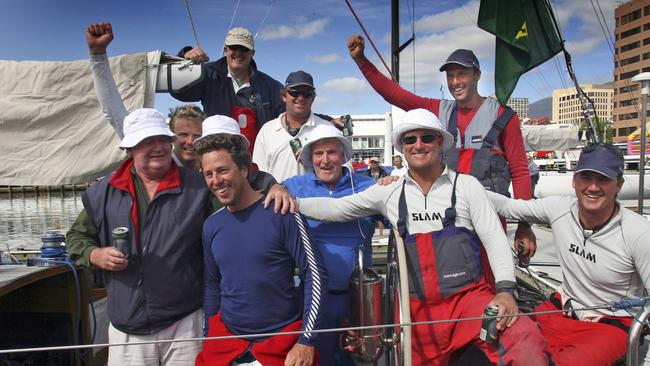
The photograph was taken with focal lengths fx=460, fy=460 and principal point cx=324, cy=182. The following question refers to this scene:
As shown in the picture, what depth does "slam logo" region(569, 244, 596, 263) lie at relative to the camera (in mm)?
2662

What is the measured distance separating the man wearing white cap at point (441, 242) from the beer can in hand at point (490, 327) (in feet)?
0.18

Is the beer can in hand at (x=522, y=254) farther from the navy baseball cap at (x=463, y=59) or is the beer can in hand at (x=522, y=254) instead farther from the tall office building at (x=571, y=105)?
the tall office building at (x=571, y=105)

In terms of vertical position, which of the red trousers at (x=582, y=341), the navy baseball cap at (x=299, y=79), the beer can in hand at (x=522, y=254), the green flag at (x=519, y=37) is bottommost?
the red trousers at (x=582, y=341)

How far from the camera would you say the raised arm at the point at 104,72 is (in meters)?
3.04

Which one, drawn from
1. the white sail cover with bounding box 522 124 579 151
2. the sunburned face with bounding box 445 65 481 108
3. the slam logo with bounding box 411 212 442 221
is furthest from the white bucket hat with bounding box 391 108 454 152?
the white sail cover with bounding box 522 124 579 151

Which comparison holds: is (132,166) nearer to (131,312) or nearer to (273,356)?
(131,312)

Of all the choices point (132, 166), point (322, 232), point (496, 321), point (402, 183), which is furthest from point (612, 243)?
point (132, 166)

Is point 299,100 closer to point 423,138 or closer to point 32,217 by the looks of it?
point 423,138

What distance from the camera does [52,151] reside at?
3852 millimetres

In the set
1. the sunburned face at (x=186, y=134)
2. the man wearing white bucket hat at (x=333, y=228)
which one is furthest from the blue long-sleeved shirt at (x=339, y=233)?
the sunburned face at (x=186, y=134)

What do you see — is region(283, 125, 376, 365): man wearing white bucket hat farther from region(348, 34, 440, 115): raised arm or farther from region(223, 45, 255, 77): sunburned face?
region(223, 45, 255, 77): sunburned face

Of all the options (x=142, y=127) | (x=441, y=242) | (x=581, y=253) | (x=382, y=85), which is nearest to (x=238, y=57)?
(x=382, y=85)

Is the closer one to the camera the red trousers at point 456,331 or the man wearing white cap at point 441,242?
the red trousers at point 456,331

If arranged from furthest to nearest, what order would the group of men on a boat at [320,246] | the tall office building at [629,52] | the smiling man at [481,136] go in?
the tall office building at [629,52] < the smiling man at [481,136] < the group of men on a boat at [320,246]
